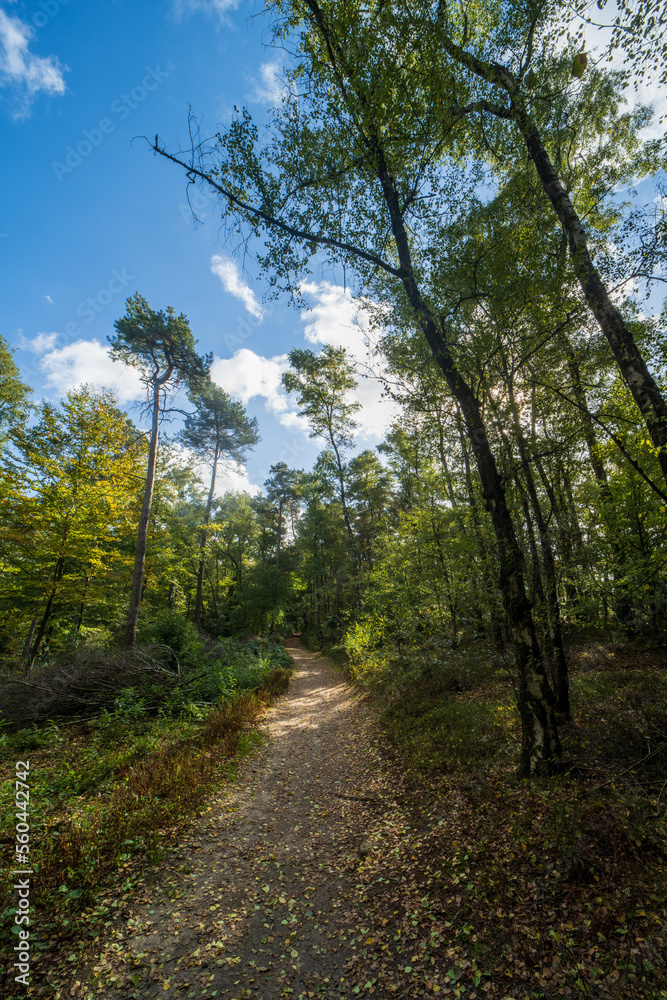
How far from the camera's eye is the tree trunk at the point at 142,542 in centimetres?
1141

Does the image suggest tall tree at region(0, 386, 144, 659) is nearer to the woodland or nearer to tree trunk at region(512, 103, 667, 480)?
the woodland

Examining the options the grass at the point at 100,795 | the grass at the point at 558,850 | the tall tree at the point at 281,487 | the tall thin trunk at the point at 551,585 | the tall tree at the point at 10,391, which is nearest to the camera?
the grass at the point at 558,850

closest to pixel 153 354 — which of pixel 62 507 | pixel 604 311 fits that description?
pixel 62 507

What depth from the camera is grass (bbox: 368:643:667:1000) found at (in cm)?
255

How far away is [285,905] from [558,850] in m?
2.85

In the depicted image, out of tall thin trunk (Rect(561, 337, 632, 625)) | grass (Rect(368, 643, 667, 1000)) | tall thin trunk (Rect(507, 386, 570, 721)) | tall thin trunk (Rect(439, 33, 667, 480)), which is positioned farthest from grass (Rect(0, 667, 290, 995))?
tall thin trunk (Rect(439, 33, 667, 480))

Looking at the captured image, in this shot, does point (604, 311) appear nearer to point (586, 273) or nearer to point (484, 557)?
point (586, 273)

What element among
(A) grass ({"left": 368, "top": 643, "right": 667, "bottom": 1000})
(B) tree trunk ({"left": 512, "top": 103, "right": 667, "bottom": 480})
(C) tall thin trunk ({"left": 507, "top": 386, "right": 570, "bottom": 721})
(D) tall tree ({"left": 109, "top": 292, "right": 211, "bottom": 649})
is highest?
(D) tall tree ({"left": 109, "top": 292, "right": 211, "bottom": 649})

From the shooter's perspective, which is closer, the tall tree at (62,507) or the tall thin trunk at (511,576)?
the tall thin trunk at (511,576)

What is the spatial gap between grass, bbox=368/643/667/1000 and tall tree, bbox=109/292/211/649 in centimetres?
1102

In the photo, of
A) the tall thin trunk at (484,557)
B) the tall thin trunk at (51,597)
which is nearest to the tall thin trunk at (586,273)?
the tall thin trunk at (484,557)

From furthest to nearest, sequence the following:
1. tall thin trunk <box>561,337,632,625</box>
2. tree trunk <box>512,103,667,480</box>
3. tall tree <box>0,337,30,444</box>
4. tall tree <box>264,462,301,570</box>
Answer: tall tree <box>264,462,301,570</box> → tall tree <box>0,337,30,444</box> → tall thin trunk <box>561,337,632,625</box> → tree trunk <box>512,103,667,480</box>

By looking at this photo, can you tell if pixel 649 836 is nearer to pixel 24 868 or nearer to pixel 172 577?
pixel 24 868

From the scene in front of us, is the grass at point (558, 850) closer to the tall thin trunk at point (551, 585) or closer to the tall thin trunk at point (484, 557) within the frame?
the tall thin trunk at point (551, 585)
